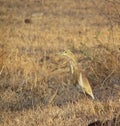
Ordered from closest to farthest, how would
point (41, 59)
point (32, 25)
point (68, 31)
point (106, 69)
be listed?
point (106, 69) < point (41, 59) < point (68, 31) < point (32, 25)

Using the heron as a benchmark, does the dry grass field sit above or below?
below

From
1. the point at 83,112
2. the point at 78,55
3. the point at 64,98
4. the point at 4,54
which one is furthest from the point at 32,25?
the point at 83,112

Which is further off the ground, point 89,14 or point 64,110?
point 64,110

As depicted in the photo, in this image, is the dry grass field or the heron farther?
the heron

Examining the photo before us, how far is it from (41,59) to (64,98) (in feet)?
10.2

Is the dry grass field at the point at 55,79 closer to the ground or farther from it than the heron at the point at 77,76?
closer to the ground

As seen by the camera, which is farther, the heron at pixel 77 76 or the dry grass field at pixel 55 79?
the heron at pixel 77 76

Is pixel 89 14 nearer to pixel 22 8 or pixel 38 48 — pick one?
pixel 22 8

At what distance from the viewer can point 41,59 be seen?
10578mm

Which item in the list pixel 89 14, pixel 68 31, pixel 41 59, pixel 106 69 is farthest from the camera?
pixel 89 14

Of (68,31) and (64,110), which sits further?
(68,31)

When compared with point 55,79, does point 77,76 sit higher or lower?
higher

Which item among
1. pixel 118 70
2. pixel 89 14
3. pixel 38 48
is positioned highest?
pixel 118 70

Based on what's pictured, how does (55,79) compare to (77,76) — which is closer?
(77,76)
